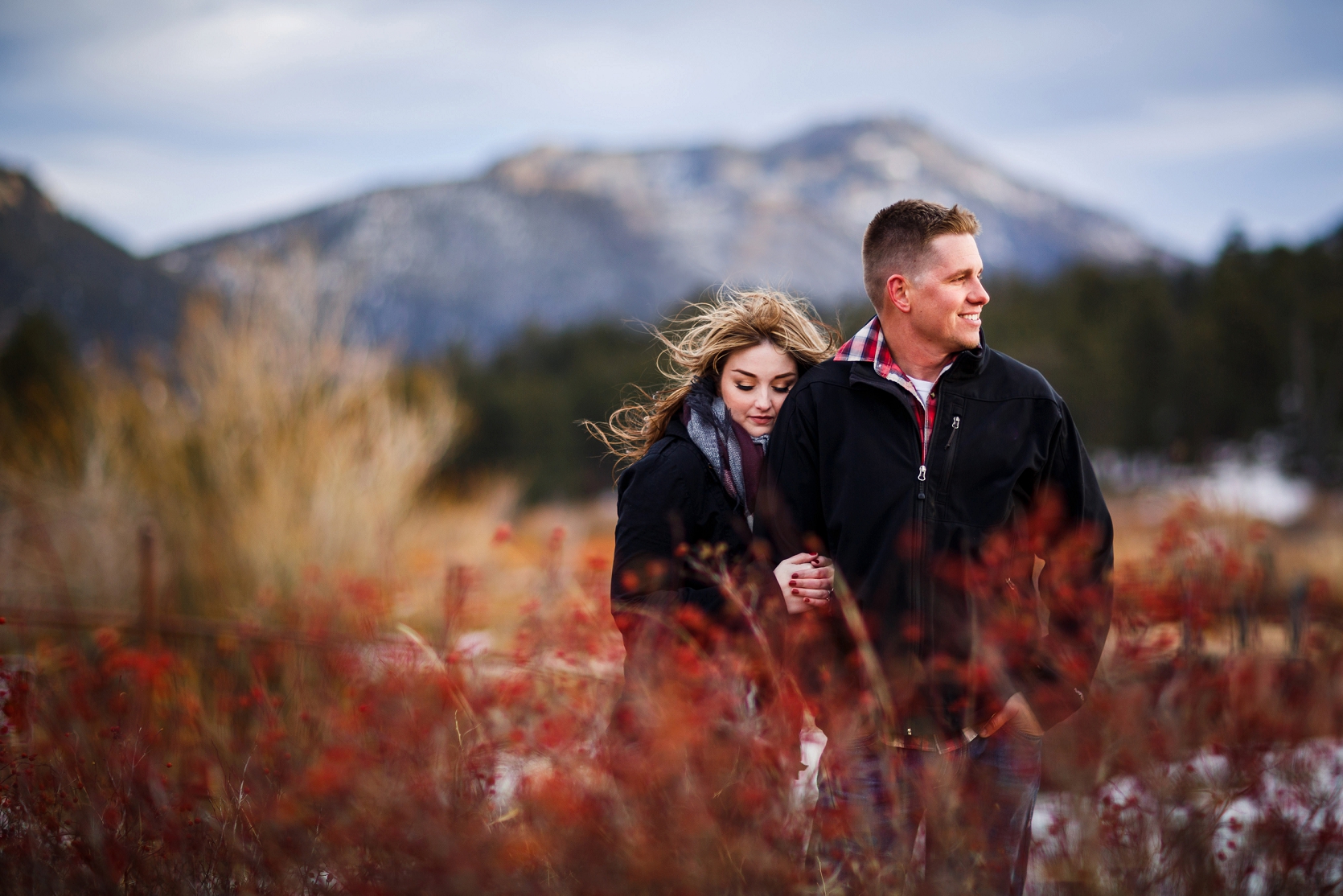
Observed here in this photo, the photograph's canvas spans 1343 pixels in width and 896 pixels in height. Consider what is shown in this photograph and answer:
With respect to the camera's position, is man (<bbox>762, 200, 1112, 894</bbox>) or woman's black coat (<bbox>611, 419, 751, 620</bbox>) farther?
woman's black coat (<bbox>611, 419, 751, 620</bbox>)

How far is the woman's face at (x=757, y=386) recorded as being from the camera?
2.50 metres

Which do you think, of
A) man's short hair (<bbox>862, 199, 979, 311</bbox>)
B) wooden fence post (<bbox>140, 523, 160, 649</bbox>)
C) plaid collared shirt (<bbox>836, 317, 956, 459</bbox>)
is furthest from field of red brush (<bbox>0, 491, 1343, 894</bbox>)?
wooden fence post (<bbox>140, 523, 160, 649</bbox>)

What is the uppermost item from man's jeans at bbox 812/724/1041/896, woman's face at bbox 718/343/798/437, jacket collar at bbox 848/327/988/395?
jacket collar at bbox 848/327/988/395

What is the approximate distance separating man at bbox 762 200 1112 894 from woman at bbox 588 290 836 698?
165 millimetres

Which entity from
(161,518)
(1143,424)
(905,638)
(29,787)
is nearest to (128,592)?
(161,518)

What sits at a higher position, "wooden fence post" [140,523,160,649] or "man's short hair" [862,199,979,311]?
"man's short hair" [862,199,979,311]

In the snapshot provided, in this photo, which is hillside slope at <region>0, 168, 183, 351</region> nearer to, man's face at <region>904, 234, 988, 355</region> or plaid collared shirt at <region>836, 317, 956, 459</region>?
plaid collared shirt at <region>836, 317, 956, 459</region>

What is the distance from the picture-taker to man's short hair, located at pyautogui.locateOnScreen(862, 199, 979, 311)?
2.25 m

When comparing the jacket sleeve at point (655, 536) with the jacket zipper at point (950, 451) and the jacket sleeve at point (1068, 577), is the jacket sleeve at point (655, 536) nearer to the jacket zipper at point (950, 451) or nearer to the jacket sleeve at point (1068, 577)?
the jacket zipper at point (950, 451)

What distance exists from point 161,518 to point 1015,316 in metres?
29.4

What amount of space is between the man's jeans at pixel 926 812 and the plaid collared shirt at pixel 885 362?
70 cm

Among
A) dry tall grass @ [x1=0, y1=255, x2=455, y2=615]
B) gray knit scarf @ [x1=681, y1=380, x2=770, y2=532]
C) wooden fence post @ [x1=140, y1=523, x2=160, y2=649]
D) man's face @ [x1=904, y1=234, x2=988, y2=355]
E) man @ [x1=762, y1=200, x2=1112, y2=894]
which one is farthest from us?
dry tall grass @ [x1=0, y1=255, x2=455, y2=615]

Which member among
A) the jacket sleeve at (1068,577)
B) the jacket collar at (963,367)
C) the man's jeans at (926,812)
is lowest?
the man's jeans at (926,812)

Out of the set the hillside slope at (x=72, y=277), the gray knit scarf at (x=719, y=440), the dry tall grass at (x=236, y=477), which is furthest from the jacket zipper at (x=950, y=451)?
the hillside slope at (x=72, y=277)
